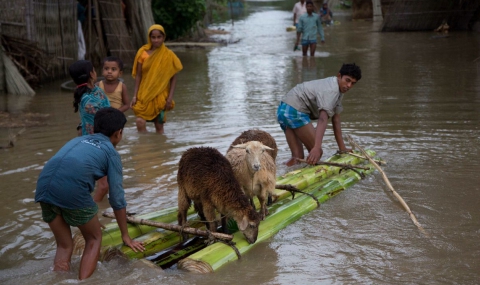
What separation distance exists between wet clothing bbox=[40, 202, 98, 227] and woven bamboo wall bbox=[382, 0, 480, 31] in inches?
837

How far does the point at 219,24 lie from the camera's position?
32.5 metres

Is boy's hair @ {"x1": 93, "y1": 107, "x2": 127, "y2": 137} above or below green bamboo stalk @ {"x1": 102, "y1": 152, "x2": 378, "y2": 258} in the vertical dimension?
above

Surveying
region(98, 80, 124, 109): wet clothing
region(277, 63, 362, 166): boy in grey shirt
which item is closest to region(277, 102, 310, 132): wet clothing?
region(277, 63, 362, 166): boy in grey shirt

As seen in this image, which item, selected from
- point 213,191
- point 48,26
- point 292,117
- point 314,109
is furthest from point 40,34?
point 213,191

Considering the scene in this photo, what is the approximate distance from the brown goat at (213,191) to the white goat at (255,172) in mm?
272

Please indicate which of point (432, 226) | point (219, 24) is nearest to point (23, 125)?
point (432, 226)

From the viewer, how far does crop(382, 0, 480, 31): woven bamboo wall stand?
2406 cm

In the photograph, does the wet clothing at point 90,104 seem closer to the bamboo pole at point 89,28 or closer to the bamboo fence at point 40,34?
the bamboo fence at point 40,34

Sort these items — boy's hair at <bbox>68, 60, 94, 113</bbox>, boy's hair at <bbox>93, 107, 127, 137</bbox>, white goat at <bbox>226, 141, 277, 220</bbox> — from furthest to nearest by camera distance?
boy's hair at <bbox>68, 60, 94, 113</bbox>, white goat at <bbox>226, 141, 277, 220</bbox>, boy's hair at <bbox>93, 107, 127, 137</bbox>

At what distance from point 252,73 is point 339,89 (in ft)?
27.3

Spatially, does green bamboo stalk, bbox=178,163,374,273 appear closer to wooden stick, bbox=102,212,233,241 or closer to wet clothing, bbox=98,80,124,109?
wooden stick, bbox=102,212,233,241

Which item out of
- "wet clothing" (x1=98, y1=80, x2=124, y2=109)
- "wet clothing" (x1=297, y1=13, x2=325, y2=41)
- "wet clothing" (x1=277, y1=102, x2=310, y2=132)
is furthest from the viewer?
"wet clothing" (x1=297, y1=13, x2=325, y2=41)

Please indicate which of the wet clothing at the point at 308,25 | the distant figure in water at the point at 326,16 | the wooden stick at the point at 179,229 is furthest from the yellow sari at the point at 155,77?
the distant figure in water at the point at 326,16

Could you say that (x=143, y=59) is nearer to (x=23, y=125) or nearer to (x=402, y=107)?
(x=23, y=125)
